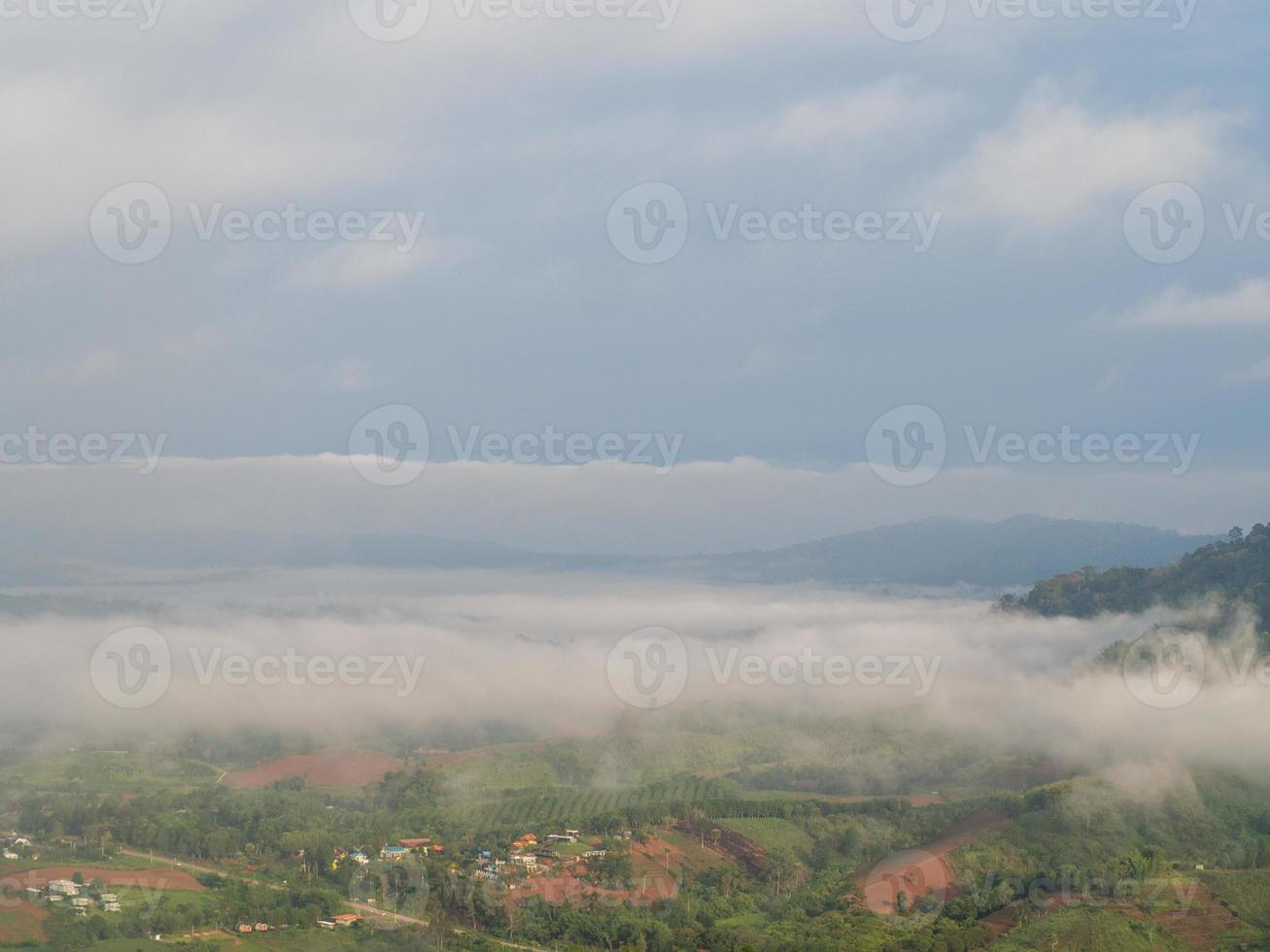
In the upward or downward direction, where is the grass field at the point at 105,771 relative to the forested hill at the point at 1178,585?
downward

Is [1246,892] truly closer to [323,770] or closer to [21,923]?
[21,923]

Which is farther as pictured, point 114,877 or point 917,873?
point 114,877

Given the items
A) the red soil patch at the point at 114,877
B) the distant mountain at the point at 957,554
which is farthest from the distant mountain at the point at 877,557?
the red soil patch at the point at 114,877

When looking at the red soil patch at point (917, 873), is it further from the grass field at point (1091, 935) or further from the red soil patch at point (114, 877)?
the red soil patch at point (114, 877)

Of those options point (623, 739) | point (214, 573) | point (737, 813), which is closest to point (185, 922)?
point (737, 813)

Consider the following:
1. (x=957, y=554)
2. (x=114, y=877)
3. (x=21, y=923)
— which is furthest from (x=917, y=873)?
(x=957, y=554)

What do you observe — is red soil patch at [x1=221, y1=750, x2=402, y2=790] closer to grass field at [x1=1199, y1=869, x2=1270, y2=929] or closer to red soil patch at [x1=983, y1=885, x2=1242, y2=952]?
red soil patch at [x1=983, y1=885, x2=1242, y2=952]

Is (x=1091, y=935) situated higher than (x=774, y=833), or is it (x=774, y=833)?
(x=774, y=833)
